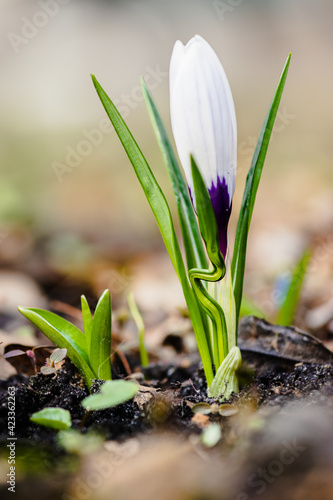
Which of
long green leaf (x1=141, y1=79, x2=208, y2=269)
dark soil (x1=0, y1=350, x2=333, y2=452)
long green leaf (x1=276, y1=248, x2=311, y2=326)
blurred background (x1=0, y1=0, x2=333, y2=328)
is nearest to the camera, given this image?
dark soil (x1=0, y1=350, x2=333, y2=452)

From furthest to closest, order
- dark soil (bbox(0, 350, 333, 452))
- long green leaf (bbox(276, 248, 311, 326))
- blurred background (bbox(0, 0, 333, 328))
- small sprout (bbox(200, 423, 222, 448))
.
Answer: blurred background (bbox(0, 0, 333, 328)) < long green leaf (bbox(276, 248, 311, 326)) < dark soil (bbox(0, 350, 333, 452)) < small sprout (bbox(200, 423, 222, 448))

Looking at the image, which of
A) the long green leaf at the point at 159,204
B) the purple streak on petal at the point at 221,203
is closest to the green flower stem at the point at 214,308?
the long green leaf at the point at 159,204

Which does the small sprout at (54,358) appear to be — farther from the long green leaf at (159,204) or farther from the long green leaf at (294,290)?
the long green leaf at (294,290)

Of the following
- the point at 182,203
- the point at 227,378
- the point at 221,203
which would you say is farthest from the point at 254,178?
the point at 227,378

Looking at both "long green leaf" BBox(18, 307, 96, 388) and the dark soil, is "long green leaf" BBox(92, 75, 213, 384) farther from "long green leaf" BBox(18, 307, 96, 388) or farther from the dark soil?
"long green leaf" BBox(18, 307, 96, 388)

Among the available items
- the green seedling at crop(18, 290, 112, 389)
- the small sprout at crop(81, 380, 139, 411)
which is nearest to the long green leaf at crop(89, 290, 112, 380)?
the green seedling at crop(18, 290, 112, 389)

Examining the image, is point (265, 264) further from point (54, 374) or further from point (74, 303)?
point (54, 374)

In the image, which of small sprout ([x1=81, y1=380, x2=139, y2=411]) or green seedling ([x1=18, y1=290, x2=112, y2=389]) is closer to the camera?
small sprout ([x1=81, y1=380, x2=139, y2=411])
